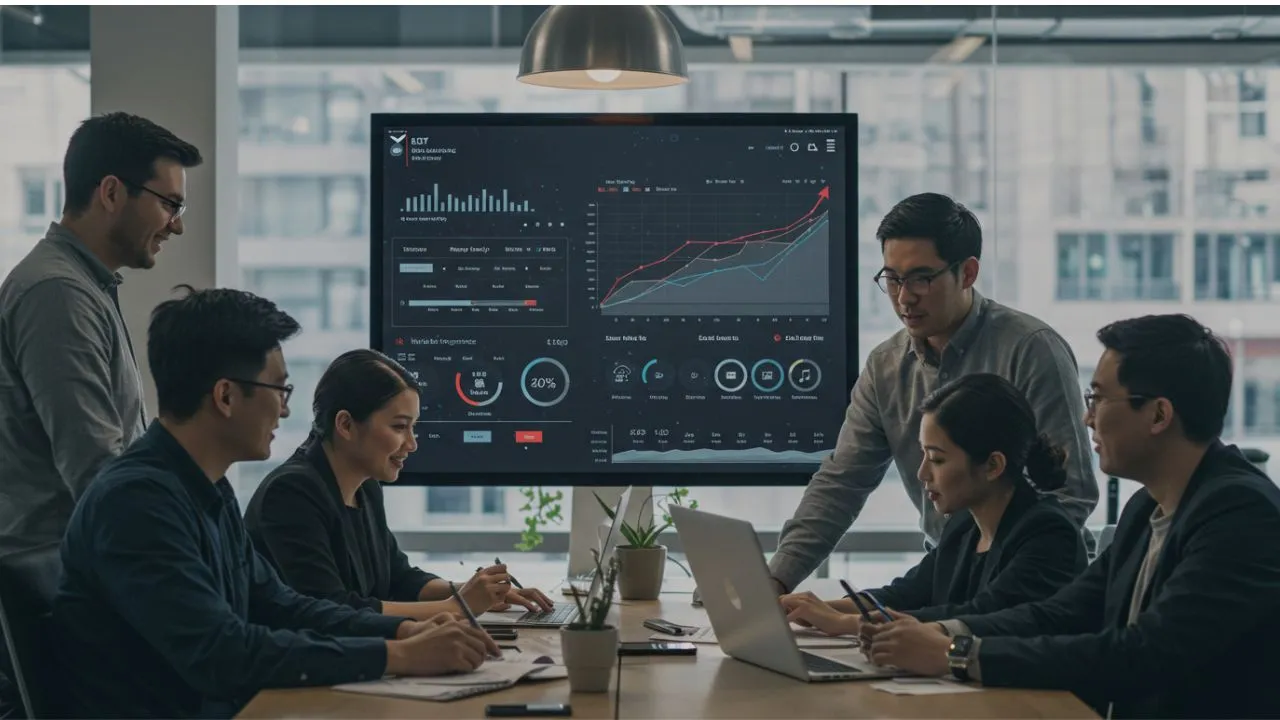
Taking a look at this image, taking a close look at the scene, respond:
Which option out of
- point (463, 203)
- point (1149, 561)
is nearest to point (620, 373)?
point (463, 203)

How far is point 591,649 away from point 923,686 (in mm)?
507

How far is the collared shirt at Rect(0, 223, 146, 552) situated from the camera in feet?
8.23

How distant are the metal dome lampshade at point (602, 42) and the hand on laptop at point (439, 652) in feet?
4.97

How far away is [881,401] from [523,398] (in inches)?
33.3

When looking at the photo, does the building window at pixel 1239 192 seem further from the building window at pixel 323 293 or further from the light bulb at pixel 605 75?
the building window at pixel 323 293

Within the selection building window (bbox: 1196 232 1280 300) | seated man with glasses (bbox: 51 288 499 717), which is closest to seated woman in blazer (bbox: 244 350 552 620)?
seated man with glasses (bbox: 51 288 499 717)

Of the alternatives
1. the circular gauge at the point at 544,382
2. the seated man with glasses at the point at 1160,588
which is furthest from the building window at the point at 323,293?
the seated man with glasses at the point at 1160,588

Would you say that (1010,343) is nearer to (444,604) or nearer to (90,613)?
(444,604)

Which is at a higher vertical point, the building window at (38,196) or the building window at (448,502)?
the building window at (38,196)

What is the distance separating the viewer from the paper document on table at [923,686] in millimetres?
1984

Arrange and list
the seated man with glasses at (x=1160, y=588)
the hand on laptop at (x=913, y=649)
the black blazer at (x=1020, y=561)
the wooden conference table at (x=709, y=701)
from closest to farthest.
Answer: the wooden conference table at (x=709, y=701) → the seated man with glasses at (x=1160, y=588) → the hand on laptop at (x=913, y=649) → the black blazer at (x=1020, y=561)

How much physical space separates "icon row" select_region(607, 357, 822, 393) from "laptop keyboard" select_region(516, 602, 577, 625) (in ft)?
2.11

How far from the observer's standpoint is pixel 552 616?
264cm

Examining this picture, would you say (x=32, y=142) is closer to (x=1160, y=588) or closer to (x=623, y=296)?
(x=623, y=296)
